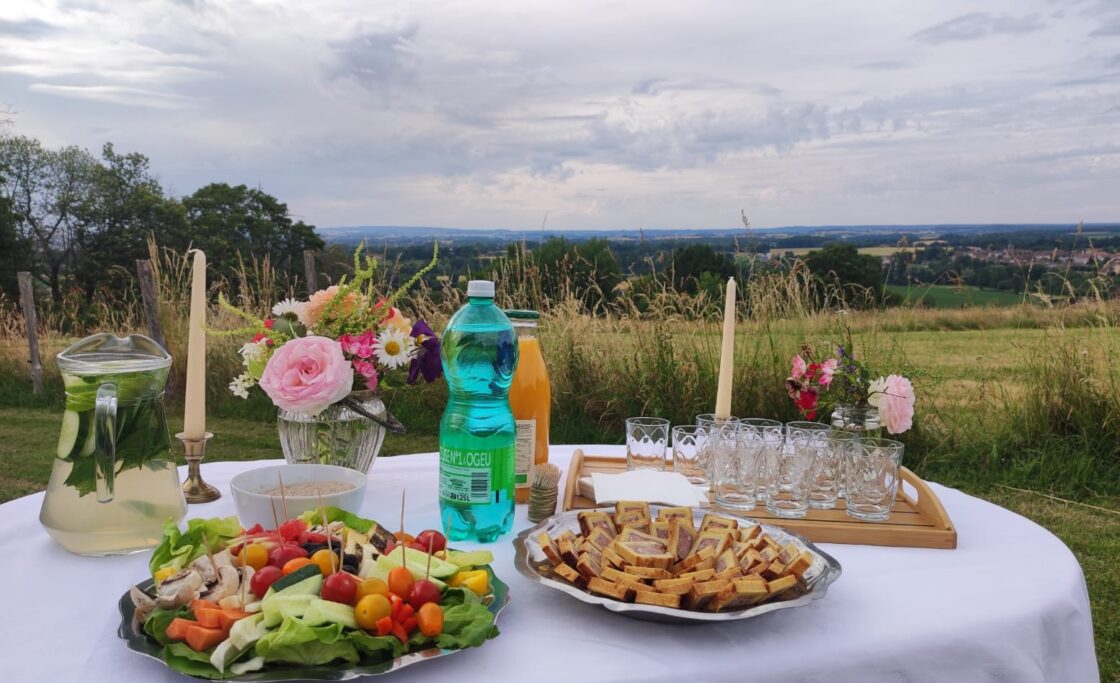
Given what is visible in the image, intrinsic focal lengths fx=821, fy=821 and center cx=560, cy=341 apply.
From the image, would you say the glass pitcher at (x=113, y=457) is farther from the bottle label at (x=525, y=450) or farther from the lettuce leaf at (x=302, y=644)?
the bottle label at (x=525, y=450)

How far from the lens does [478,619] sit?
1127 mm

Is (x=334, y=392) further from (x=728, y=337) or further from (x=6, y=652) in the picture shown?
(x=728, y=337)

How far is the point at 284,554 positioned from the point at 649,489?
2.64ft

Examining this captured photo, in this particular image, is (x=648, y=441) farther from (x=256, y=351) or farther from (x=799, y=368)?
(x=256, y=351)

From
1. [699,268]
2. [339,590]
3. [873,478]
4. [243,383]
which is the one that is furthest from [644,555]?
[699,268]

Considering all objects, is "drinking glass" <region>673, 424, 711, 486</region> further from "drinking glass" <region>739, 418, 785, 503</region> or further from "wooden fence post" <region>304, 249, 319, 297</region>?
"wooden fence post" <region>304, 249, 319, 297</region>

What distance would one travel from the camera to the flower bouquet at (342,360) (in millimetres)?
1735

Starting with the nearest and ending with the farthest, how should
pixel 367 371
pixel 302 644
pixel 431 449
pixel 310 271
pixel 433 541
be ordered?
pixel 302 644 < pixel 433 541 < pixel 367 371 < pixel 431 449 < pixel 310 271

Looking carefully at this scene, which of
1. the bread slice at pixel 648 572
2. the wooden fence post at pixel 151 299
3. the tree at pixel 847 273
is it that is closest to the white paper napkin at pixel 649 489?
the bread slice at pixel 648 572

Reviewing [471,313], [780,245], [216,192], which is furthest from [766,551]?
[216,192]

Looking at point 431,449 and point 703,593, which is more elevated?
point 703,593

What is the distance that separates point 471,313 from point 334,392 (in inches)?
14.1

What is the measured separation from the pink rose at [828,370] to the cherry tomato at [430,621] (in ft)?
4.26

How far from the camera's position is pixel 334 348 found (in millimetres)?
1744
